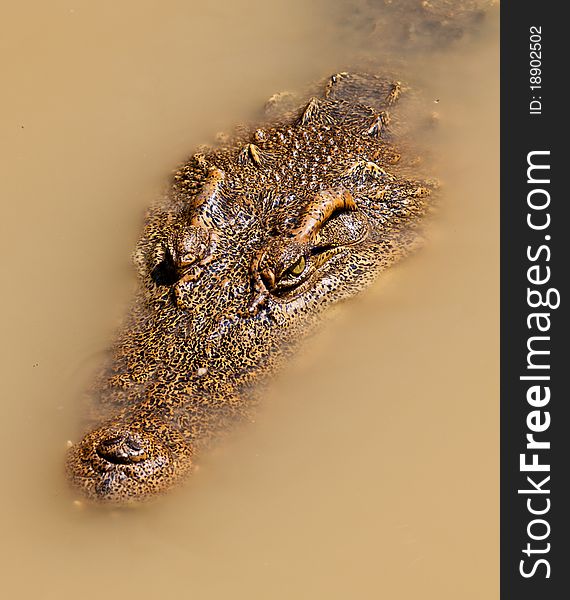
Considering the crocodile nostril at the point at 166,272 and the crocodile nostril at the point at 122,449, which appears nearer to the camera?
the crocodile nostril at the point at 122,449

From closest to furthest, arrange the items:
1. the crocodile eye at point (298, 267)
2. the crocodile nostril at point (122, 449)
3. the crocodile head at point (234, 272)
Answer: the crocodile nostril at point (122, 449) < the crocodile head at point (234, 272) < the crocodile eye at point (298, 267)

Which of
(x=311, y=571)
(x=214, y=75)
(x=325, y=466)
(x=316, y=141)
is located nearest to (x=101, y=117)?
(x=214, y=75)

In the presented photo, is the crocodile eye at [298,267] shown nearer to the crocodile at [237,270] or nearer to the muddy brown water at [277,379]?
the crocodile at [237,270]

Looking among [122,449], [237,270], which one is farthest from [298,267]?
[122,449]

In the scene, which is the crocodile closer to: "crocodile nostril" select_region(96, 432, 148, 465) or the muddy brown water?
"crocodile nostril" select_region(96, 432, 148, 465)

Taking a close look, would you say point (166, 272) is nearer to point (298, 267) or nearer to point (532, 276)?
point (298, 267)

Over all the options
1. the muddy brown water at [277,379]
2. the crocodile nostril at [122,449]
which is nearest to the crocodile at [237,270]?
the crocodile nostril at [122,449]
